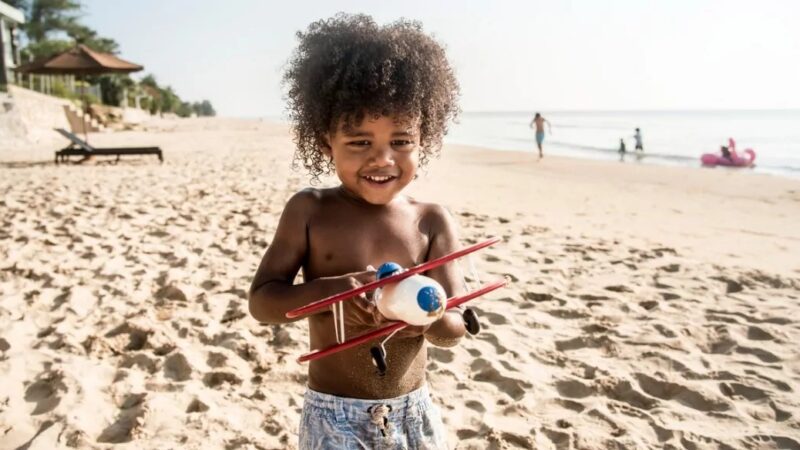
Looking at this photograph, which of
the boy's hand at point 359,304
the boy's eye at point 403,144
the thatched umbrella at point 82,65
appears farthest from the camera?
the thatched umbrella at point 82,65

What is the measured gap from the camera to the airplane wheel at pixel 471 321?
1.48 metres

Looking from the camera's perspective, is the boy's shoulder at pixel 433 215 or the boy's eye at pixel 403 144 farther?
the boy's shoulder at pixel 433 215

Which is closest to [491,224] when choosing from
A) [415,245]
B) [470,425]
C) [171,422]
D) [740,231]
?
[740,231]

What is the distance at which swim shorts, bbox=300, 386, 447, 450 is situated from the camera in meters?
1.73

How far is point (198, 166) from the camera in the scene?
13984mm

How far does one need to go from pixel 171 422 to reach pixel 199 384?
0.41 metres

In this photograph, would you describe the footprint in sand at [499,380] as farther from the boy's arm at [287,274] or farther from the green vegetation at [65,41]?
the green vegetation at [65,41]

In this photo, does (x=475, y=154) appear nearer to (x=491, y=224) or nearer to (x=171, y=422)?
(x=491, y=224)

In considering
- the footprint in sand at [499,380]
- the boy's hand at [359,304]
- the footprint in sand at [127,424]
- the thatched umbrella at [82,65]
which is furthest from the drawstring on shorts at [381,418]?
the thatched umbrella at [82,65]

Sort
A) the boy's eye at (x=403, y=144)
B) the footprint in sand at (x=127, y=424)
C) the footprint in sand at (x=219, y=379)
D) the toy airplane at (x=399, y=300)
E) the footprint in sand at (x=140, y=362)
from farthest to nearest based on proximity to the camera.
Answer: the footprint in sand at (x=140, y=362)
the footprint in sand at (x=219, y=379)
the footprint in sand at (x=127, y=424)
the boy's eye at (x=403, y=144)
the toy airplane at (x=399, y=300)

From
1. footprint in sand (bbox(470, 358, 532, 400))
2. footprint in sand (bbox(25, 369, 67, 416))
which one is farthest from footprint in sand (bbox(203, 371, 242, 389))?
footprint in sand (bbox(470, 358, 532, 400))

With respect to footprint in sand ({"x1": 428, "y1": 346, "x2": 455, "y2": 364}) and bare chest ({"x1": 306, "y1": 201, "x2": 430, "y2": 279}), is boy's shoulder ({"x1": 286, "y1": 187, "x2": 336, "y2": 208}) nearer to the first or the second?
bare chest ({"x1": 306, "y1": 201, "x2": 430, "y2": 279})

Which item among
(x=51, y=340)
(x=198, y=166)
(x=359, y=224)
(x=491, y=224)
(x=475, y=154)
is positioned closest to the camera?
(x=359, y=224)

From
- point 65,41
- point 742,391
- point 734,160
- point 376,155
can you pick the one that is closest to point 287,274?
point 376,155
